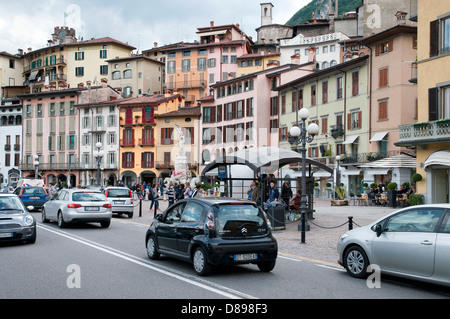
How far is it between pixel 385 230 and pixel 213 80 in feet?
245

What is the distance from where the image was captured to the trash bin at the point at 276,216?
18.8 m

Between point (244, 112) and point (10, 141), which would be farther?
point (10, 141)

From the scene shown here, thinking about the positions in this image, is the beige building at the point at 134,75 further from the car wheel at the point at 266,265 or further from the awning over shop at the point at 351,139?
the car wheel at the point at 266,265

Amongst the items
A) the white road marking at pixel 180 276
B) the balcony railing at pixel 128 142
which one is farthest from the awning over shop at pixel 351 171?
the balcony railing at pixel 128 142

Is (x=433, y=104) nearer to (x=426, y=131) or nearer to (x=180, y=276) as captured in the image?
(x=426, y=131)

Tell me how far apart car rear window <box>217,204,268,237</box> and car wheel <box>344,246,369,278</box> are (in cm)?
166

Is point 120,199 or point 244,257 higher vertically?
point 244,257

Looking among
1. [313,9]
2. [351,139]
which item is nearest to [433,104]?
[351,139]

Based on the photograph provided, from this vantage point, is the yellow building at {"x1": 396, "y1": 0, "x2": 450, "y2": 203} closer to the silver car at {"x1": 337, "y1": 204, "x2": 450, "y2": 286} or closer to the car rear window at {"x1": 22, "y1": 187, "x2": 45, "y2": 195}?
the silver car at {"x1": 337, "y1": 204, "x2": 450, "y2": 286}

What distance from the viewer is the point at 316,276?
32.4ft

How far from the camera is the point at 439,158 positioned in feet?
85.1

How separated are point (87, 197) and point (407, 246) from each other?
13566 millimetres
